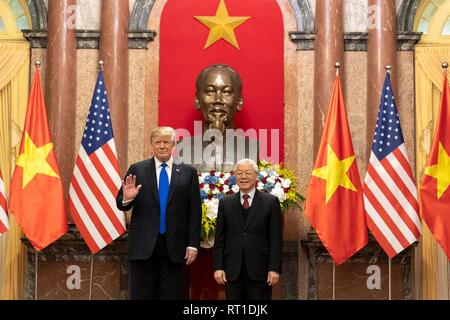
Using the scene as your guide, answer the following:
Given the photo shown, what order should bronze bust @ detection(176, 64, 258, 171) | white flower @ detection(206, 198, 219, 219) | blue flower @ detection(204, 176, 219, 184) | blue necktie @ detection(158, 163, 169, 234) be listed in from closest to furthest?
blue necktie @ detection(158, 163, 169, 234) → white flower @ detection(206, 198, 219, 219) → blue flower @ detection(204, 176, 219, 184) → bronze bust @ detection(176, 64, 258, 171)

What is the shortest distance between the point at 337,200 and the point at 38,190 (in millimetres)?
2931

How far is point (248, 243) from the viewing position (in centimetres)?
652

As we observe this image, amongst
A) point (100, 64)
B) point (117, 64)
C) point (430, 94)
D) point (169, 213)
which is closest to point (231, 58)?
point (117, 64)

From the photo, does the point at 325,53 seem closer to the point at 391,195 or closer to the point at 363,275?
the point at 391,195

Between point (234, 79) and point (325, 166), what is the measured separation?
149cm

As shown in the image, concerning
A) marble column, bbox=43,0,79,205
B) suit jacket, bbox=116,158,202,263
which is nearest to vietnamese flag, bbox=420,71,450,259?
suit jacket, bbox=116,158,202,263

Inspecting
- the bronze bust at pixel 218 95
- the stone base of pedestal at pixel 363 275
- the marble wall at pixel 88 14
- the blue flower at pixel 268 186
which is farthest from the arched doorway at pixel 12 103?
the stone base of pedestal at pixel 363 275

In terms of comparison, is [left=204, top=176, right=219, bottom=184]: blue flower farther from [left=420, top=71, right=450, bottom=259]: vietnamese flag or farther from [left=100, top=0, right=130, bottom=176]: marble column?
[left=420, top=71, right=450, bottom=259]: vietnamese flag

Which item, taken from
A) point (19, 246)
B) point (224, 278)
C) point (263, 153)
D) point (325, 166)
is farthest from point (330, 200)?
point (19, 246)

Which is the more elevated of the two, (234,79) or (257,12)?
(257,12)

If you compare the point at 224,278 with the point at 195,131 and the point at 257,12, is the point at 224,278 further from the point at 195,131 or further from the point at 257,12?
the point at 257,12

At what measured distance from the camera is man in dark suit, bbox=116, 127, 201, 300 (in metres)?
6.32
